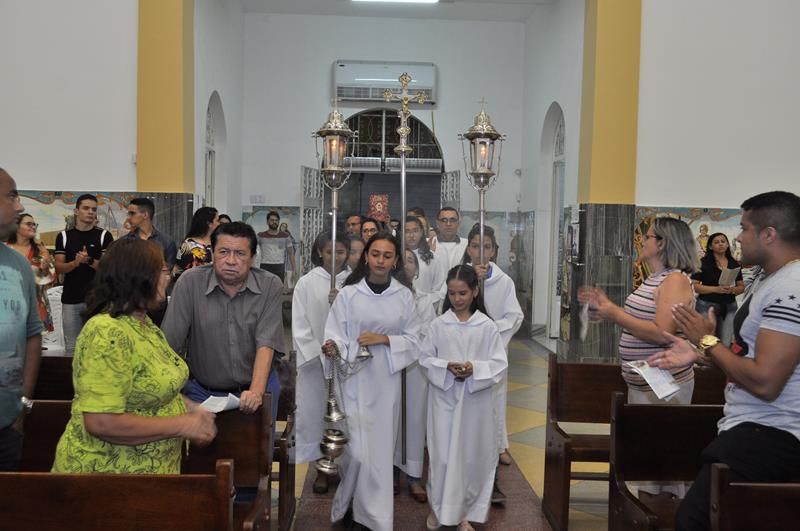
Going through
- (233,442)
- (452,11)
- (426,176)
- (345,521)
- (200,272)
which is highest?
(452,11)

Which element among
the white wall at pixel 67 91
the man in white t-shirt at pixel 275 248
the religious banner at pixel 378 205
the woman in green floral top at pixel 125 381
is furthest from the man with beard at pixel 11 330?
the religious banner at pixel 378 205

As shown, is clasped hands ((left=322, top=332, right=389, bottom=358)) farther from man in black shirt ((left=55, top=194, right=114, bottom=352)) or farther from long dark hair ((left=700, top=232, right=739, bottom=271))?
long dark hair ((left=700, top=232, right=739, bottom=271))

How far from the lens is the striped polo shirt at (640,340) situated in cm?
429

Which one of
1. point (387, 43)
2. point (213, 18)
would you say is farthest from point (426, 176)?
point (213, 18)

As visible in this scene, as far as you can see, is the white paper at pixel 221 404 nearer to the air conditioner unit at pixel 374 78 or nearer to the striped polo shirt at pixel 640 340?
the striped polo shirt at pixel 640 340

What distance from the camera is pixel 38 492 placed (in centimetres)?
247

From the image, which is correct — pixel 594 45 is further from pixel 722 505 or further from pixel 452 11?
pixel 722 505

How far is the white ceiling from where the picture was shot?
13.4m

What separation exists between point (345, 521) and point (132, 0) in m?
6.32

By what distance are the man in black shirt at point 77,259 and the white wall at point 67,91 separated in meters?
1.86

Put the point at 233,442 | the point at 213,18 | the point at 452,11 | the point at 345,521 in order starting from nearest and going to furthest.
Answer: the point at 233,442 → the point at 345,521 → the point at 213,18 → the point at 452,11

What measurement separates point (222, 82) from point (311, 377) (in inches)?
292

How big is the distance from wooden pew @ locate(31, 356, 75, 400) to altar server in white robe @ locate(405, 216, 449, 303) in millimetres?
3083

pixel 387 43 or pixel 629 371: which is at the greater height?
pixel 387 43
